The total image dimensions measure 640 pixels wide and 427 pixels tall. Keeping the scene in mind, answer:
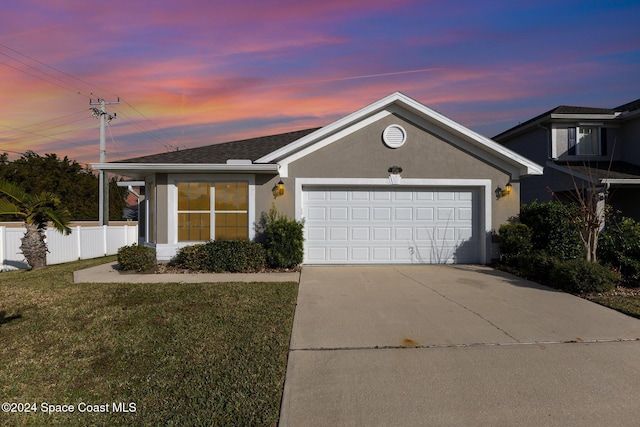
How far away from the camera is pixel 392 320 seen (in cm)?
554

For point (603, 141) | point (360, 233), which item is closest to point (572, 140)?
point (603, 141)

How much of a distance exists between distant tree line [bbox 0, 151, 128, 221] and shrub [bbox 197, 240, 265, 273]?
23366mm

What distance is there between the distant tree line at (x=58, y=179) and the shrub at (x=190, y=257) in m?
22.8

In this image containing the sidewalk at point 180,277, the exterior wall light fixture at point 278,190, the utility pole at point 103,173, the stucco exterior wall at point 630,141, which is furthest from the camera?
the utility pole at point 103,173

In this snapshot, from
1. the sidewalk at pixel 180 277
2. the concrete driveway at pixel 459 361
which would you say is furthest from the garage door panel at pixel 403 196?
the concrete driveway at pixel 459 361

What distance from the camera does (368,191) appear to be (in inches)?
421

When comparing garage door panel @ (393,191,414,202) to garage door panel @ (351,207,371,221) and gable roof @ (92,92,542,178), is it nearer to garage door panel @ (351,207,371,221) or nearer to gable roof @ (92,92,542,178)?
garage door panel @ (351,207,371,221)

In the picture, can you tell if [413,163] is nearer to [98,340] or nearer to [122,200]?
[98,340]

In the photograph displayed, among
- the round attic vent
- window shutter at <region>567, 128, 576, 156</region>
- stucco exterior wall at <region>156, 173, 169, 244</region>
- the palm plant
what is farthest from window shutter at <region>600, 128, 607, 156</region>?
the palm plant

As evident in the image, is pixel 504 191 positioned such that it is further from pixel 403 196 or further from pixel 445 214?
pixel 403 196

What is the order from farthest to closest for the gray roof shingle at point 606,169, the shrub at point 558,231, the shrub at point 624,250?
the gray roof shingle at point 606,169
the shrub at point 558,231
the shrub at point 624,250

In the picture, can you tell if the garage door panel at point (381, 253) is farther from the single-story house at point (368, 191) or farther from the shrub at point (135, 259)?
the shrub at point (135, 259)

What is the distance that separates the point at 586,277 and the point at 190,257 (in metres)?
9.06

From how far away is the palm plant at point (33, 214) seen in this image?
10.9m
